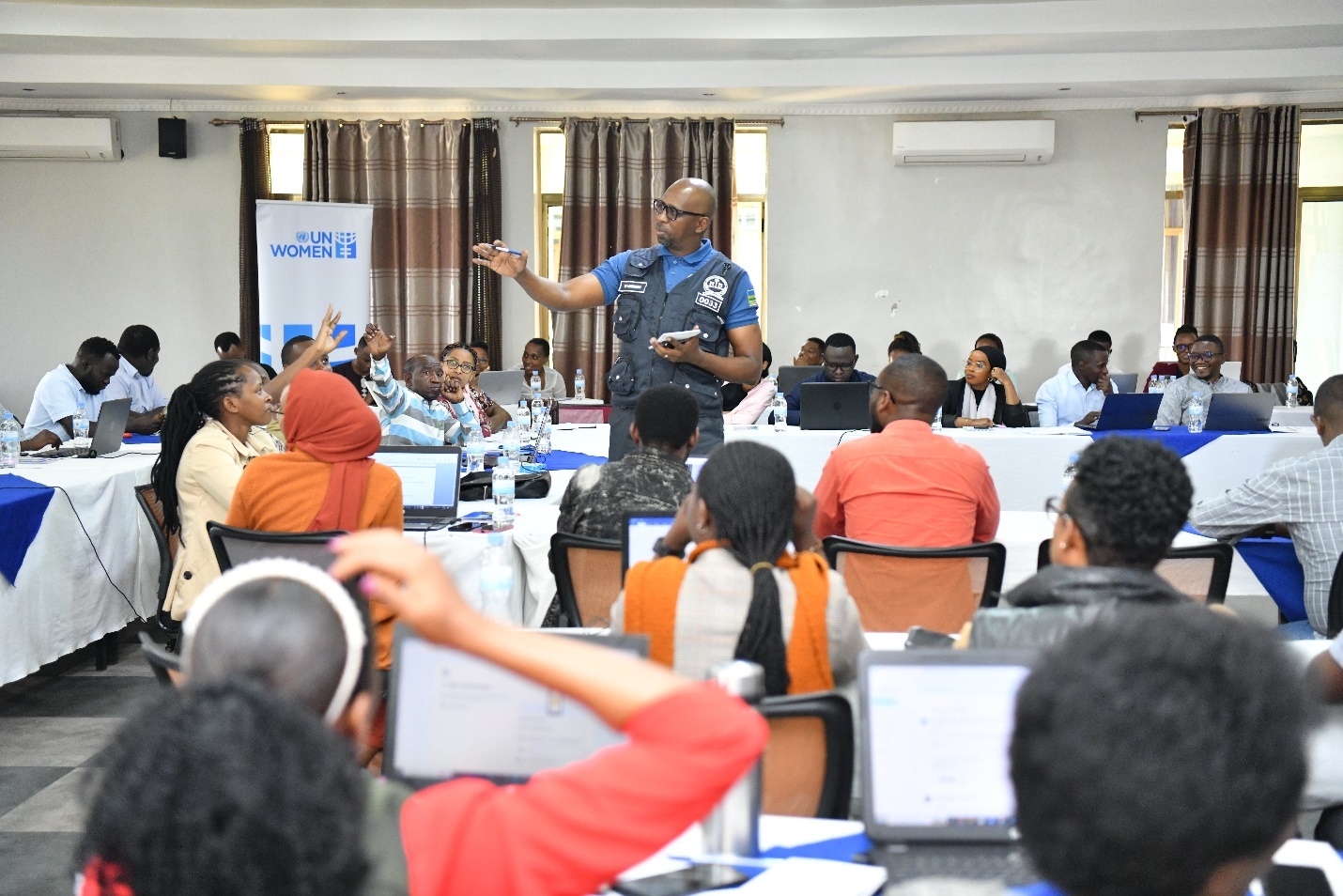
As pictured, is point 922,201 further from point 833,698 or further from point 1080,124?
point 833,698

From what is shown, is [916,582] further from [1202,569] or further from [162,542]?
[162,542]

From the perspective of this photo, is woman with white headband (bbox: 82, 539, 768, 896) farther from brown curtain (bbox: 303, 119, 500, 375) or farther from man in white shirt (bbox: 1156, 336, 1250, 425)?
brown curtain (bbox: 303, 119, 500, 375)

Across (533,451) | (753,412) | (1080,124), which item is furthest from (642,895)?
(1080,124)

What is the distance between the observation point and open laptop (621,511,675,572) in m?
2.84

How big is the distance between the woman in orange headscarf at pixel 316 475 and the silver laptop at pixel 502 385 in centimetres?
341

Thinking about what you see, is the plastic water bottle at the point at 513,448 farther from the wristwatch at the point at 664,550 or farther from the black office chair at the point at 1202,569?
the black office chair at the point at 1202,569

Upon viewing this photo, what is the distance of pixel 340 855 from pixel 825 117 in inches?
361

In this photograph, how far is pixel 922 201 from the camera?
9.34 m

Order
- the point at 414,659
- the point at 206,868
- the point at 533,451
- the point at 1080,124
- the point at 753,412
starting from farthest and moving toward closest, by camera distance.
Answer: the point at 1080,124
the point at 753,412
the point at 533,451
the point at 414,659
the point at 206,868

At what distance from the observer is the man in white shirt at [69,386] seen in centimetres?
593

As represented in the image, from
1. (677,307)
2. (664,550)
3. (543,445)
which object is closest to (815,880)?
(664,550)

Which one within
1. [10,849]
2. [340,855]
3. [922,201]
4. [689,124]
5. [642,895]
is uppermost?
[689,124]

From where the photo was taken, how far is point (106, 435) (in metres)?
5.22

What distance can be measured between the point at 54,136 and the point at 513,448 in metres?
6.49
